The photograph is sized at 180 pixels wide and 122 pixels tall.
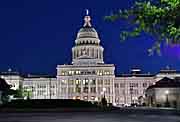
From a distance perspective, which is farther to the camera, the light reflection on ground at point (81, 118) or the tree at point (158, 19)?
the light reflection on ground at point (81, 118)

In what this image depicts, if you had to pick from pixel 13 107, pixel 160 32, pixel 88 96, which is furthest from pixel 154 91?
pixel 160 32

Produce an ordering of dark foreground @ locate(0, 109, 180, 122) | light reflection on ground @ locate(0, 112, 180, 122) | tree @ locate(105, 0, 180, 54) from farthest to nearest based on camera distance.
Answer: dark foreground @ locate(0, 109, 180, 122) → light reflection on ground @ locate(0, 112, 180, 122) → tree @ locate(105, 0, 180, 54)

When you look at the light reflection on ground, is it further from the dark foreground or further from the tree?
the tree

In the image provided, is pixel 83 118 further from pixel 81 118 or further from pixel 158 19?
pixel 158 19

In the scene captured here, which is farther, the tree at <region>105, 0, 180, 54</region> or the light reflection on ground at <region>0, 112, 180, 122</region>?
the light reflection on ground at <region>0, 112, 180, 122</region>

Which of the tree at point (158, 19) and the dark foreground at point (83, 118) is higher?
the tree at point (158, 19)

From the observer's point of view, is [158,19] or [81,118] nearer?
[158,19]

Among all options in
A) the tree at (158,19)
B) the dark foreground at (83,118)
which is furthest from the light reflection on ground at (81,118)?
the tree at (158,19)

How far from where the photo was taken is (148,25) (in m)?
13.7

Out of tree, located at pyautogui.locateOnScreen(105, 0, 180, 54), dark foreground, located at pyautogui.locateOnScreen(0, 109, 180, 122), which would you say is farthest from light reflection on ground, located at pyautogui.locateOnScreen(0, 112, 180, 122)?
tree, located at pyautogui.locateOnScreen(105, 0, 180, 54)

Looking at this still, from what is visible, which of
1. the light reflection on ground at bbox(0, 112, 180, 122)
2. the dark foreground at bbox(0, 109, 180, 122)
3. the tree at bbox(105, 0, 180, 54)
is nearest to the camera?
the tree at bbox(105, 0, 180, 54)

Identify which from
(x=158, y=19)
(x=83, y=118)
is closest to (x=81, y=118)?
(x=83, y=118)

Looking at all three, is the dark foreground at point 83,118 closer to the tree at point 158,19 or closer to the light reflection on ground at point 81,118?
the light reflection on ground at point 81,118

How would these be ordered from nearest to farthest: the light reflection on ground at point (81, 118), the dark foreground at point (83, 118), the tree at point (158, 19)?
the tree at point (158, 19) < the light reflection on ground at point (81, 118) < the dark foreground at point (83, 118)
